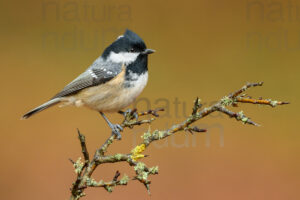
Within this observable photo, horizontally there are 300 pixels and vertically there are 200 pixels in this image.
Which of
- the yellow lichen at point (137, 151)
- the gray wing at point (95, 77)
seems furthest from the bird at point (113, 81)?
the yellow lichen at point (137, 151)

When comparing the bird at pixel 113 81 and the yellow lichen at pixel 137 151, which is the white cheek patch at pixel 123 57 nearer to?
the bird at pixel 113 81

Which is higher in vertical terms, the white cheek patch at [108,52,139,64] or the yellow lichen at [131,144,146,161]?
the white cheek patch at [108,52,139,64]

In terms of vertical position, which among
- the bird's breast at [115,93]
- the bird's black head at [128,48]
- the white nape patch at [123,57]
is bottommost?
the bird's breast at [115,93]

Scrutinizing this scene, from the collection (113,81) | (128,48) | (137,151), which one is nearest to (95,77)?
(113,81)

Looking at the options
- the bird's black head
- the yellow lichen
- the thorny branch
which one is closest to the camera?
the thorny branch

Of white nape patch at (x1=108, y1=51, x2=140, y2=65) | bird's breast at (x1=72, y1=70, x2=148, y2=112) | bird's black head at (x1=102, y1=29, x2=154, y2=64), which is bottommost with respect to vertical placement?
bird's breast at (x1=72, y1=70, x2=148, y2=112)

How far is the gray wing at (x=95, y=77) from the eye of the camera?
1521mm

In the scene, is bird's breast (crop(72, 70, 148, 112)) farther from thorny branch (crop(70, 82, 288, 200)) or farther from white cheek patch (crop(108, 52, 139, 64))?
thorny branch (crop(70, 82, 288, 200))

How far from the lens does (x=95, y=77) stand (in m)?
1.61

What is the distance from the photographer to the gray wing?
1.52m

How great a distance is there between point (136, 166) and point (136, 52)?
80 cm

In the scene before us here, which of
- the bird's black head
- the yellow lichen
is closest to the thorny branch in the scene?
the yellow lichen

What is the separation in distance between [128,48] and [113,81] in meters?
0.19

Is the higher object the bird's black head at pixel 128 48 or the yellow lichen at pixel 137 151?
the bird's black head at pixel 128 48
